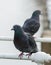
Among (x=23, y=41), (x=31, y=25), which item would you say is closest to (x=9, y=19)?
(x=31, y=25)

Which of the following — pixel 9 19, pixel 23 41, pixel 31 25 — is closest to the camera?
pixel 23 41

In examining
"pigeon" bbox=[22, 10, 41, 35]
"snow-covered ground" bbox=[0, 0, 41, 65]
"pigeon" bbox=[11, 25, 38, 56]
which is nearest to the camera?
"pigeon" bbox=[11, 25, 38, 56]

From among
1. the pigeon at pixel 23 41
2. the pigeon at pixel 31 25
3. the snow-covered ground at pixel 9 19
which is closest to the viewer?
the pigeon at pixel 23 41

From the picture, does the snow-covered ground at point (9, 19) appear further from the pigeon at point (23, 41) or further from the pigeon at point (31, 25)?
the pigeon at point (23, 41)

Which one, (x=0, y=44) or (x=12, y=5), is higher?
(x=12, y=5)

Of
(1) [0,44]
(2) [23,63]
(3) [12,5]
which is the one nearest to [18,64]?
(2) [23,63]

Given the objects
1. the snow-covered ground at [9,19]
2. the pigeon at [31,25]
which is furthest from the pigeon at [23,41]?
the snow-covered ground at [9,19]

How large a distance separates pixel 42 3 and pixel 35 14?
15.0ft

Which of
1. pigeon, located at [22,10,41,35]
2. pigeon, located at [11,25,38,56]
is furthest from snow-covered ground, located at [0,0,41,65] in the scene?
pigeon, located at [11,25,38,56]

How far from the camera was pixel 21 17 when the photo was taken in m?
4.39

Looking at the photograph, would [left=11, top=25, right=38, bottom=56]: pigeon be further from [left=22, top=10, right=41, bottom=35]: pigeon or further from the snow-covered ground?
the snow-covered ground

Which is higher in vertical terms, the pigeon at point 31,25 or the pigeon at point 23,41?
the pigeon at point 31,25

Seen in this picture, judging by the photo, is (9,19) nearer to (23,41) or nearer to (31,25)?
(31,25)

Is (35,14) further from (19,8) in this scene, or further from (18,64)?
(19,8)
